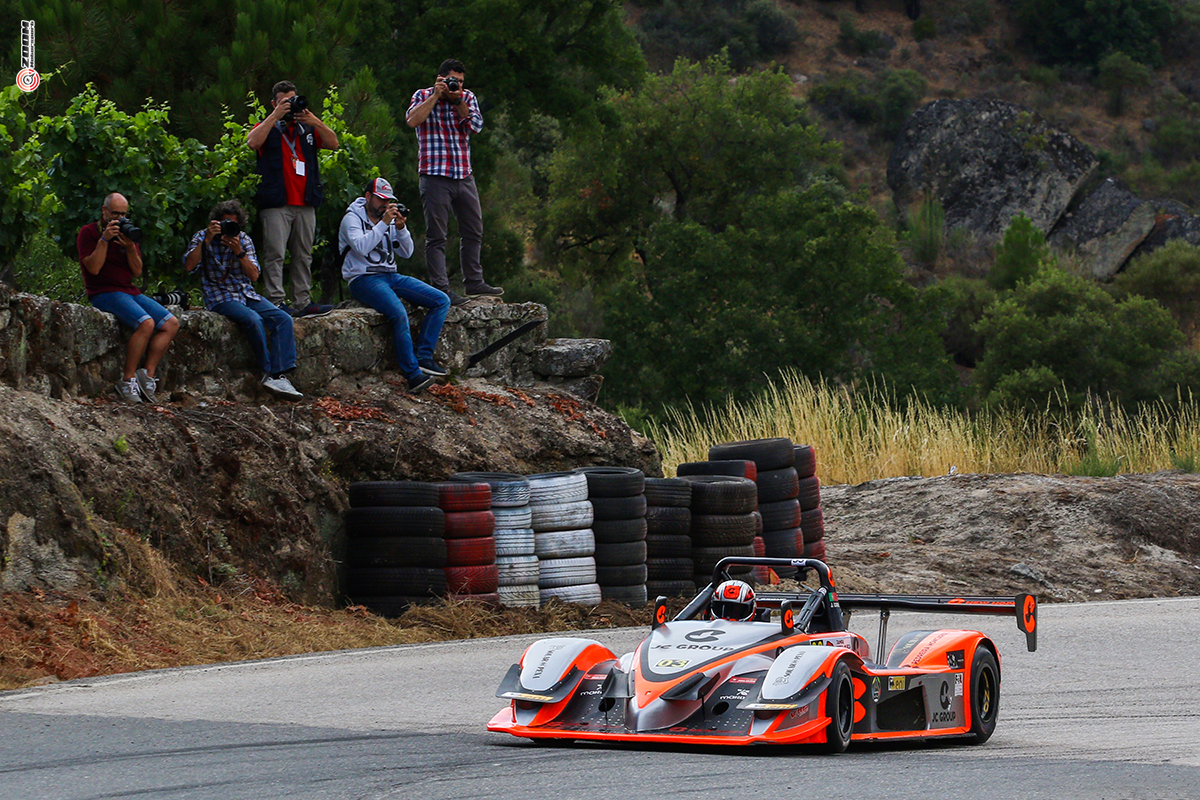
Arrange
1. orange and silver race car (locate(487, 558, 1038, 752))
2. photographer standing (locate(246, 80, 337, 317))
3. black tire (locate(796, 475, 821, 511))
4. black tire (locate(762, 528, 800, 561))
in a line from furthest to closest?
1. black tire (locate(796, 475, 821, 511))
2. black tire (locate(762, 528, 800, 561))
3. photographer standing (locate(246, 80, 337, 317))
4. orange and silver race car (locate(487, 558, 1038, 752))

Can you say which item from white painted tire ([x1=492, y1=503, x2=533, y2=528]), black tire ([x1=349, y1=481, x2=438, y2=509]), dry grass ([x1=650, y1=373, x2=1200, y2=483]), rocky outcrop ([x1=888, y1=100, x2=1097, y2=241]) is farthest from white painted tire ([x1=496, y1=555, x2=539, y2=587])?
rocky outcrop ([x1=888, y1=100, x2=1097, y2=241])

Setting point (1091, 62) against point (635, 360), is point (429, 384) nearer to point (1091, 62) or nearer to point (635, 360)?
point (635, 360)

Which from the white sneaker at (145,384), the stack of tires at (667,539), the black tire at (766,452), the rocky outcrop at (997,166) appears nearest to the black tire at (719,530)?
the stack of tires at (667,539)

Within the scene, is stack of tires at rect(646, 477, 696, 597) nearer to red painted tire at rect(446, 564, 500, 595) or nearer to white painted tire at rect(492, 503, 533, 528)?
white painted tire at rect(492, 503, 533, 528)

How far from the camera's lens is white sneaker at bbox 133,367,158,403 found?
13.0 m

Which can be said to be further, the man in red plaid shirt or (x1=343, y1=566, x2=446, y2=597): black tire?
the man in red plaid shirt

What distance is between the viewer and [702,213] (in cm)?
4778

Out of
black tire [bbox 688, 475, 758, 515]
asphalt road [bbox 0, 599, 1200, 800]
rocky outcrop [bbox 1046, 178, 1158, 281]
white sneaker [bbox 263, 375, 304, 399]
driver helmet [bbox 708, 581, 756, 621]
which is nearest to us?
asphalt road [bbox 0, 599, 1200, 800]

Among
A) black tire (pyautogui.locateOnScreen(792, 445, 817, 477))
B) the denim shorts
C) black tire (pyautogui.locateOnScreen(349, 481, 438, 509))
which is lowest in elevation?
black tire (pyautogui.locateOnScreen(792, 445, 817, 477))

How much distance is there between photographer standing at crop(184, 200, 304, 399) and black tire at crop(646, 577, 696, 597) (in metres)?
3.96

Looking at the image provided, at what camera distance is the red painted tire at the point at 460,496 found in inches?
503

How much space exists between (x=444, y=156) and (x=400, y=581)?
5.19 m

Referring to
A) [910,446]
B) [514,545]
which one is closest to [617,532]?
[514,545]

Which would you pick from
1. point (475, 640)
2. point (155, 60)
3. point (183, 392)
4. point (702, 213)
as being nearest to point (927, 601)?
point (475, 640)
